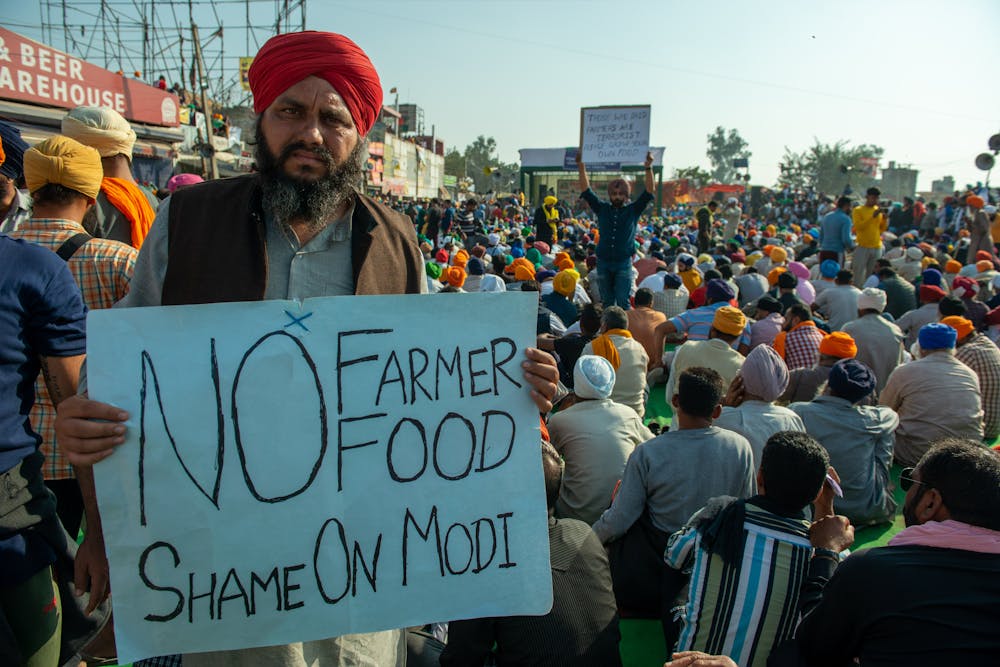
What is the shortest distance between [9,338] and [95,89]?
16.2 meters

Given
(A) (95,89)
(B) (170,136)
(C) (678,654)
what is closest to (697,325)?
(C) (678,654)

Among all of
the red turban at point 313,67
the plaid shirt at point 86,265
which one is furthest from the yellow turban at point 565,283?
the red turban at point 313,67

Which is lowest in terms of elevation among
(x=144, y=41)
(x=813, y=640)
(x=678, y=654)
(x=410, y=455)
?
(x=678, y=654)

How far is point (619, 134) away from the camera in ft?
89.4

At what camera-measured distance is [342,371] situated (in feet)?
4.84

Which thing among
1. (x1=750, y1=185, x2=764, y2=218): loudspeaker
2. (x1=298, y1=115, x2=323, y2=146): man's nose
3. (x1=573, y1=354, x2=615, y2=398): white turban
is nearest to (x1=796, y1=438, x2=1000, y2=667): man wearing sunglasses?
(x1=298, y1=115, x2=323, y2=146): man's nose

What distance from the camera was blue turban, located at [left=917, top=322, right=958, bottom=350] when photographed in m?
5.16

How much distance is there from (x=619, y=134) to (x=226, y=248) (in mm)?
27483

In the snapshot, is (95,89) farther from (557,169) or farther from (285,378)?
(557,169)

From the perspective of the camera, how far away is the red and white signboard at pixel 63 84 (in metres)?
12.3

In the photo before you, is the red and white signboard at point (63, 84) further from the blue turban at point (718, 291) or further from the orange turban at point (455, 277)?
the blue turban at point (718, 291)

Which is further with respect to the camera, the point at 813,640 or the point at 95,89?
the point at 95,89

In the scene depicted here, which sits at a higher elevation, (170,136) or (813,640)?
(170,136)

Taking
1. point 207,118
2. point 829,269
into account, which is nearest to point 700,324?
point 829,269
